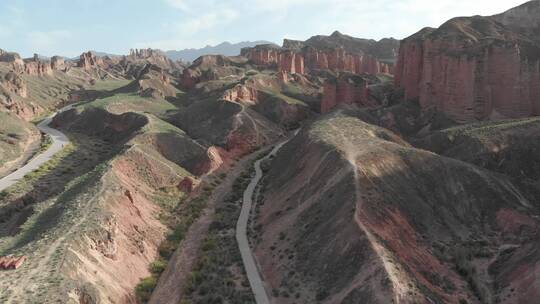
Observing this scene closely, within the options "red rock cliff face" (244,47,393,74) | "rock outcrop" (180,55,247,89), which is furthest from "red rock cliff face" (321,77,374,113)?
"rock outcrop" (180,55,247,89)

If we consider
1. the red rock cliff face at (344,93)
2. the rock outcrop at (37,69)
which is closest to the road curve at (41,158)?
the red rock cliff face at (344,93)

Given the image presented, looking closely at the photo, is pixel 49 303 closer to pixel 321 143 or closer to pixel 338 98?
pixel 321 143

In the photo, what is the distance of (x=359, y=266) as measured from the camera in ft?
116

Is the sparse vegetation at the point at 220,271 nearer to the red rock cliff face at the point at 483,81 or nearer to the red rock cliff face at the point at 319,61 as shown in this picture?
the red rock cliff face at the point at 483,81

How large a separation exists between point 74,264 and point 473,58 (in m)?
64.5

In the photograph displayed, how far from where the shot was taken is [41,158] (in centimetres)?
7806

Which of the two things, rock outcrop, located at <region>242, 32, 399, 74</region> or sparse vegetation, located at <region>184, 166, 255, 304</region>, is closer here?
sparse vegetation, located at <region>184, 166, 255, 304</region>

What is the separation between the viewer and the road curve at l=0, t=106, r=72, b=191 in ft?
219

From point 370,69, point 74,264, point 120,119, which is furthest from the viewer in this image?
point 370,69

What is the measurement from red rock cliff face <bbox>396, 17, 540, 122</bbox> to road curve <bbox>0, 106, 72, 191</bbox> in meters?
60.9

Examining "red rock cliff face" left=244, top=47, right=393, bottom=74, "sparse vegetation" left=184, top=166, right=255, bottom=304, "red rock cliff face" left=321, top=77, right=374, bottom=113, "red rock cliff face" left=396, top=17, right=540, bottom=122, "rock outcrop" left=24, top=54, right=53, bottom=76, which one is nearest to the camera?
"sparse vegetation" left=184, top=166, right=255, bottom=304

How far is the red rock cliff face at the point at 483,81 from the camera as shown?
74.5m

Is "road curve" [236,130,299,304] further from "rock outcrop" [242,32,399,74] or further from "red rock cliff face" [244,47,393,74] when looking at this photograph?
"rock outcrop" [242,32,399,74]

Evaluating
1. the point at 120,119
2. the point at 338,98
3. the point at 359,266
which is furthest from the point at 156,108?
the point at 359,266
